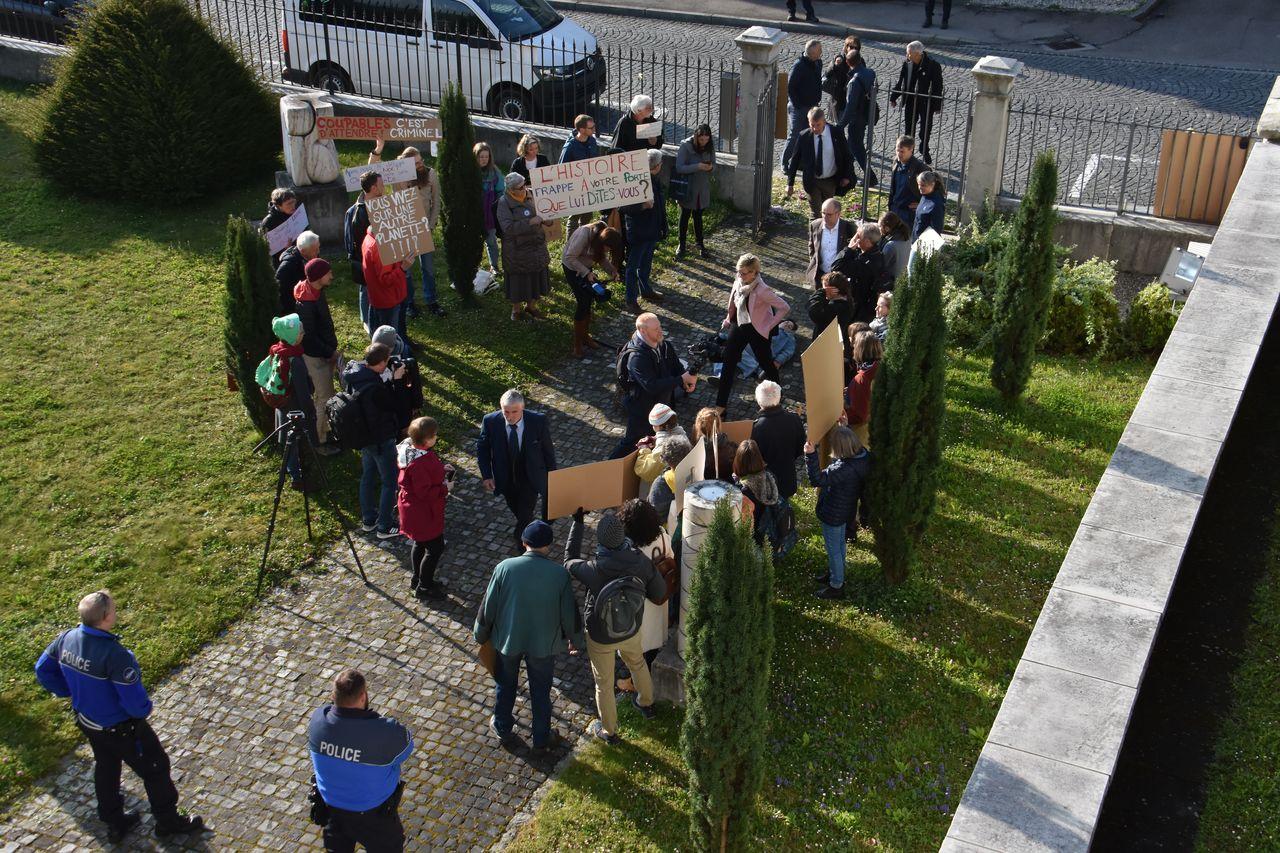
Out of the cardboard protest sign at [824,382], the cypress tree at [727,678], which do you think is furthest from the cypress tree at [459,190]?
the cypress tree at [727,678]

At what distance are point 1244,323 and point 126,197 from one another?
41.2 ft

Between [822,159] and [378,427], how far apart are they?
6.92 meters

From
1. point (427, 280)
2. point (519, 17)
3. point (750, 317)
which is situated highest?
point (519, 17)

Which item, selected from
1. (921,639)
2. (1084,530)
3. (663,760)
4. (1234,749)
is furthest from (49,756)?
(1234,749)

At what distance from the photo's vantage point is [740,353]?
11805mm

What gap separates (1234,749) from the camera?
8242mm

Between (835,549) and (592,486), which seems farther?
(835,549)

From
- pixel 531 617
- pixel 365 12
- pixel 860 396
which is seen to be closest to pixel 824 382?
pixel 860 396

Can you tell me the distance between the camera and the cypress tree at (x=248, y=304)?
36.0 feet

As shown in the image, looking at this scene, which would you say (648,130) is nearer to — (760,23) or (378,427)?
(378,427)

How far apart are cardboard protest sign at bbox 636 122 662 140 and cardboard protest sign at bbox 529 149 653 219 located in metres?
1.21

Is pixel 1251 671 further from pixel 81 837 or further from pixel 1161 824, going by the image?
pixel 81 837

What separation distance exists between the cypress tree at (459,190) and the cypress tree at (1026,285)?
5.34 metres

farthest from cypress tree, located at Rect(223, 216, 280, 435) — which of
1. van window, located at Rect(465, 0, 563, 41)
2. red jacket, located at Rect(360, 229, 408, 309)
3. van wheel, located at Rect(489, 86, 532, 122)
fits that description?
van window, located at Rect(465, 0, 563, 41)
